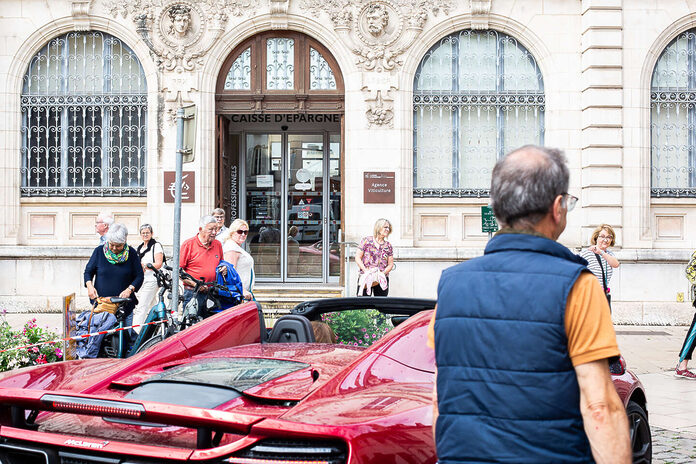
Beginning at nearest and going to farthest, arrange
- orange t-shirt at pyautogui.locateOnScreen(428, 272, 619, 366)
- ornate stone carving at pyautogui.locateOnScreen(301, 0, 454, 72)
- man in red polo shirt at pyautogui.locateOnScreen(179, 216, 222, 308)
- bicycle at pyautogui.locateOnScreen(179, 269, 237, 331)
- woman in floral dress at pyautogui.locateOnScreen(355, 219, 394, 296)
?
orange t-shirt at pyautogui.locateOnScreen(428, 272, 619, 366)
bicycle at pyautogui.locateOnScreen(179, 269, 237, 331)
man in red polo shirt at pyautogui.locateOnScreen(179, 216, 222, 308)
woman in floral dress at pyautogui.locateOnScreen(355, 219, 394, 296)
ornate stone carving at pyautogui.locateOnScreen(301, 0, 454, 72)

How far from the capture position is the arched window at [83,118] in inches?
594

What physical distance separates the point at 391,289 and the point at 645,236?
479cm

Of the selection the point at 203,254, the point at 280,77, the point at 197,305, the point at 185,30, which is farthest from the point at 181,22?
the point at 197,305

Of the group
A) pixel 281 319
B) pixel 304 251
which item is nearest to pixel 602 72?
pixel 304 251

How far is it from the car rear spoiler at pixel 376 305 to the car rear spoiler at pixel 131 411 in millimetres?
2279

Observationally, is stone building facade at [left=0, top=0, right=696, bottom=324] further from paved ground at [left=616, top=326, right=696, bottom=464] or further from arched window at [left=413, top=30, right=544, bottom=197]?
paved ground at [left=616, top=326, right=696, bottom=464]

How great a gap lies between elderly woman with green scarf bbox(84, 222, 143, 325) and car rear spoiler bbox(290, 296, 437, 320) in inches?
156

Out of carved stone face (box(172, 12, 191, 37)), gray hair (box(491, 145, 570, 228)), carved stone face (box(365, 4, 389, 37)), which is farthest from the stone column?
gray hair (box(491, 145, 570, 228))

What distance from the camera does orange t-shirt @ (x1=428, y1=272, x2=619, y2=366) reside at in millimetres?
2033

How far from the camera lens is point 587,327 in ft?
6.69

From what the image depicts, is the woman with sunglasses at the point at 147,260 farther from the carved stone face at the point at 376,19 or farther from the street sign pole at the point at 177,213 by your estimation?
the carved stone face at the point at 376,19

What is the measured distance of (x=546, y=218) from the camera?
2221mm

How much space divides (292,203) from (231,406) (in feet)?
45.0

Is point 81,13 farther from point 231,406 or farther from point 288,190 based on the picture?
point 231,406
